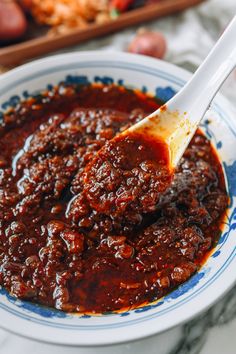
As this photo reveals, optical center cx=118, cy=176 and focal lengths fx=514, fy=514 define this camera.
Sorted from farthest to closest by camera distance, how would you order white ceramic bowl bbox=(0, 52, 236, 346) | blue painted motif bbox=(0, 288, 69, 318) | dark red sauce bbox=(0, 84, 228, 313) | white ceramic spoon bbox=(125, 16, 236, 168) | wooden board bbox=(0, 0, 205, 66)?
1. wooden board bbox=(0, 0, 205, 66)
2. white ceramic spoon bbox=(125, 16, 236, 168)
3. dark red sauce bbox=(0, 84, 228, 313)
4. blue painted motif bbox=(0, 288, 69, 318)
5. white ceramic bowl bbox=(0, 52, 236, 346)

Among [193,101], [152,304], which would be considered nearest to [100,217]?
[152,304]

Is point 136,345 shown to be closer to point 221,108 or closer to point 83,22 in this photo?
point 221,108

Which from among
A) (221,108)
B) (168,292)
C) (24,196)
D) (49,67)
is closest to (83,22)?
(49,67)

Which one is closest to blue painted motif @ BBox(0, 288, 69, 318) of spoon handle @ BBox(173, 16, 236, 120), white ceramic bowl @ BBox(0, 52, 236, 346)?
white ceramic bowl @ BBox(0, 52, 236, 346)

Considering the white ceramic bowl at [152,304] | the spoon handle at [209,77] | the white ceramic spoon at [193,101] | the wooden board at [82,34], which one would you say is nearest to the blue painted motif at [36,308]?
the white ceramic bowl at [152,304]

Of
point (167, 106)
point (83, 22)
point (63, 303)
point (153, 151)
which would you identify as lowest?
point (63, 303)

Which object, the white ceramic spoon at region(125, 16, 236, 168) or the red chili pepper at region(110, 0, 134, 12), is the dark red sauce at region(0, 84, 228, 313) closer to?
the white ceramic spoon at region(125, 16, 236, 168)
